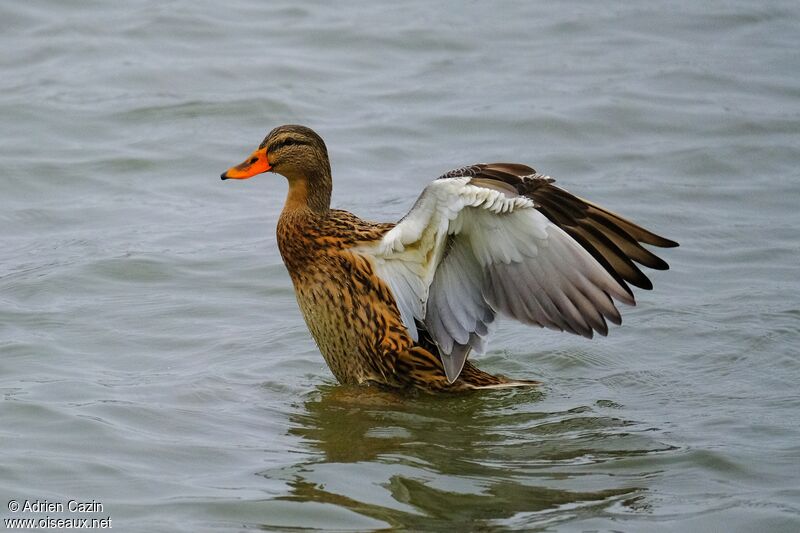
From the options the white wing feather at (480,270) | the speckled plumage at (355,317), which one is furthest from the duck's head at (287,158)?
the white wing feather at (480,270)

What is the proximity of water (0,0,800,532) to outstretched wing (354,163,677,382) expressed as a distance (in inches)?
22.7

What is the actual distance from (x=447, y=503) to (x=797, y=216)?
19.3 feet

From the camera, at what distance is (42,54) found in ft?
46.0

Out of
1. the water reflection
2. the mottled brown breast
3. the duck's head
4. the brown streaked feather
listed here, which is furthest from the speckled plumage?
the brown streaked feather

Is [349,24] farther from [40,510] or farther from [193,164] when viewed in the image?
[40,510]

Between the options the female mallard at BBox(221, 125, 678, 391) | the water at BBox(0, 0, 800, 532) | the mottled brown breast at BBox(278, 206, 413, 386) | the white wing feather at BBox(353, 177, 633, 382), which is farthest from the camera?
the mottled brown breast at BBox(278, 206, 413, 386)

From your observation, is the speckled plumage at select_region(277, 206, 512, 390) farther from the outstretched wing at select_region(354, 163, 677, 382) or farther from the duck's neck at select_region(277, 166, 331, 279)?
the outstretched wing at select_region(354, 163, 677, 382)

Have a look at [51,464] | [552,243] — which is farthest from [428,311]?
[51,464]

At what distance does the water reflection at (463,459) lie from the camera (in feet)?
18.9

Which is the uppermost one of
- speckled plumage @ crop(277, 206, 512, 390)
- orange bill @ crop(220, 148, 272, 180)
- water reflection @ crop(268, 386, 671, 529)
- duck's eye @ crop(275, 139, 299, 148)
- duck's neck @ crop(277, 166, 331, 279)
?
duck's eye @ crop(275, 139, 299, 148)

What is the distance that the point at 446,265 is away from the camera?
715cm

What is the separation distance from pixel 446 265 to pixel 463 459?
1.22 meters

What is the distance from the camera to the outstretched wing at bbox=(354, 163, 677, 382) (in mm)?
6703

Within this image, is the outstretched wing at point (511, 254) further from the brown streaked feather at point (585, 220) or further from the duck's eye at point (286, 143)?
the duck's eye at point (286, 143)
